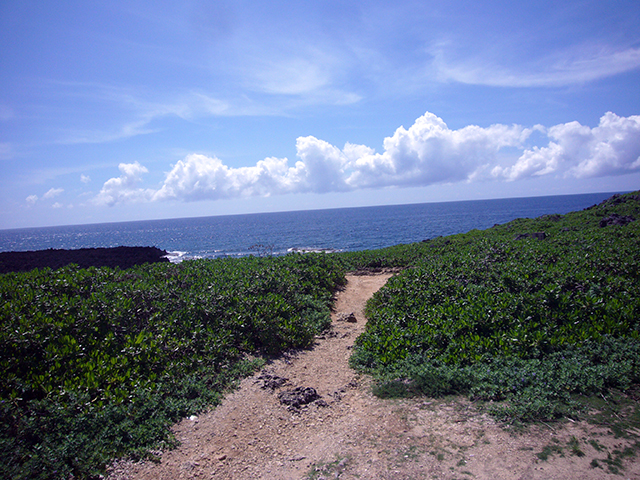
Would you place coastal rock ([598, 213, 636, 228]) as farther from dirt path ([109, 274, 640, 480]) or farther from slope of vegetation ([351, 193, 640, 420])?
dirt path ([109, 274, 640, 480])

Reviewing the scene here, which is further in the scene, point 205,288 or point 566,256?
point 566,256

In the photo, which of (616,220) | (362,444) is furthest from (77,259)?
(616,220)

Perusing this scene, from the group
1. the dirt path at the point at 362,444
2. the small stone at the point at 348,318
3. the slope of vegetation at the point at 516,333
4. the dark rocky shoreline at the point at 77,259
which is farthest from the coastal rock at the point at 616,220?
the dark rocky shoreline at the point at 77,259

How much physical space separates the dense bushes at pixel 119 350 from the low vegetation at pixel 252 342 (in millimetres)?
27

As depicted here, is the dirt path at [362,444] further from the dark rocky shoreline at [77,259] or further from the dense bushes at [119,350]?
the dark rocky shoreline at [77,259]

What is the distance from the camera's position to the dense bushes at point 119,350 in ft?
15.1

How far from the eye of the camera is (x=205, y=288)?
33.7 ft

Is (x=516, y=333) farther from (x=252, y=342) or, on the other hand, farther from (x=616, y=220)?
(x=616, y=220)

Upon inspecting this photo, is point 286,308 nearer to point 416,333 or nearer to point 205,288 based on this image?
point 205,288

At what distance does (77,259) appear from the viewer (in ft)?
71.5

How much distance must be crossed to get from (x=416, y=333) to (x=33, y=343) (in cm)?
745

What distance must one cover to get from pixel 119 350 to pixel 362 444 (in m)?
4.97

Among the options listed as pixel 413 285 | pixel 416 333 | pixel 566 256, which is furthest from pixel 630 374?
pixel 566 256

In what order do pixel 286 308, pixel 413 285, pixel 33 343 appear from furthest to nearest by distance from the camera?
1. pixel 413 285
2. pixel 286 308
3. pixel 33 343
